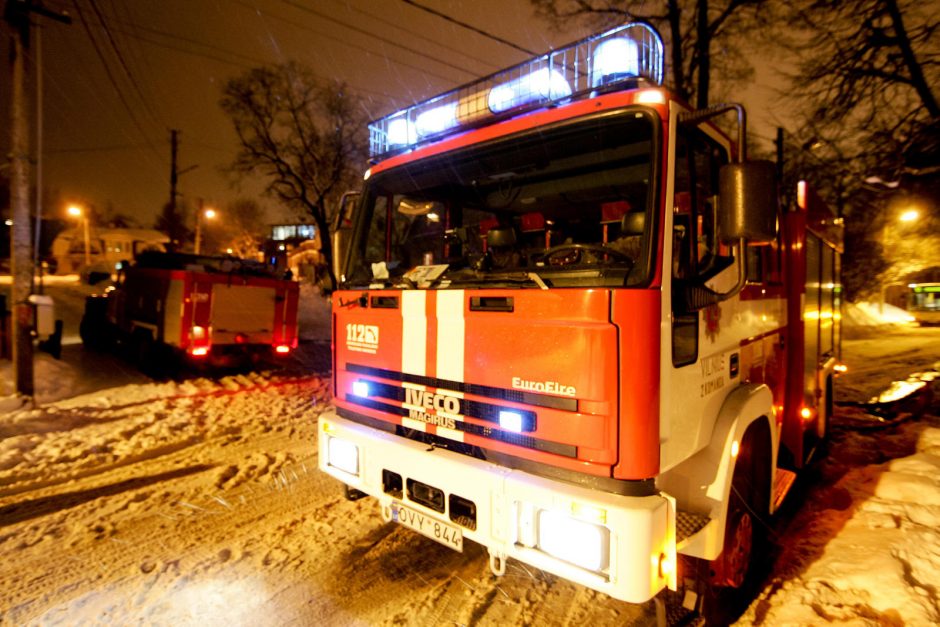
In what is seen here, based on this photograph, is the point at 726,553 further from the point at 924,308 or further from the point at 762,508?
the point at 924,308

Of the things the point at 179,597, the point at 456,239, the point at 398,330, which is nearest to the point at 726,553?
the point at 398,330

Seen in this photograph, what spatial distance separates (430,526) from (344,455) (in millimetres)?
835

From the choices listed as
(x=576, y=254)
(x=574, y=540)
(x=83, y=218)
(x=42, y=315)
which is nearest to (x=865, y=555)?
(x=574, y=540)

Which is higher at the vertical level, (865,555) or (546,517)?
(546,517)

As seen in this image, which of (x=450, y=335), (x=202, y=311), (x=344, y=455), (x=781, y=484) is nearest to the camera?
(x=450, y=335)

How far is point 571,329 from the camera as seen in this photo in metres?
2.34

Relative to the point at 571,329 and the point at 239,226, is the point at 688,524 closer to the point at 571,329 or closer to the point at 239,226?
the point at 571,329

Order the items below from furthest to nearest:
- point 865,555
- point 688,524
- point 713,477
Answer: point 865,555 → point 713,477 → point 688,524

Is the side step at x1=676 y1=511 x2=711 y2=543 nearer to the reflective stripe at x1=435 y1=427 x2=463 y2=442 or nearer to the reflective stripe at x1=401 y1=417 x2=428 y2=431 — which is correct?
the reflective stripe at x1=435 y1=427 x2=463 y2=442

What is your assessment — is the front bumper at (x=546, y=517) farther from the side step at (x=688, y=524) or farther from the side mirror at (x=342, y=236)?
the side mirror at (x=342, y=236)

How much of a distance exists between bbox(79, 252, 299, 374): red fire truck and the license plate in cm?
710

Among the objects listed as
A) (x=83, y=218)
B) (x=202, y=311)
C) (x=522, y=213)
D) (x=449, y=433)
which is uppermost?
(x=83, y=218)

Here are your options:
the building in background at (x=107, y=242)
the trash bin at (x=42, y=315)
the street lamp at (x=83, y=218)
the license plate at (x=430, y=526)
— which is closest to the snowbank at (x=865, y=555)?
the license plate at (x=430, y=526)

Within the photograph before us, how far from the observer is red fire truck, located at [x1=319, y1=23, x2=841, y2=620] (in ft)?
7.48
